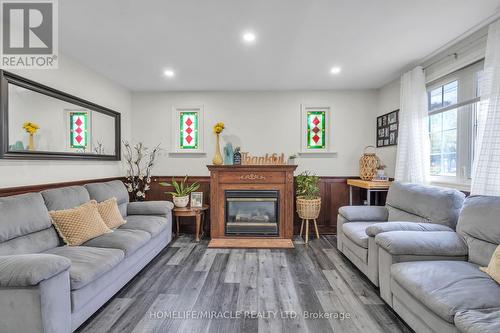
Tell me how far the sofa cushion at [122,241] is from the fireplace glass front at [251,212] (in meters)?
1.53

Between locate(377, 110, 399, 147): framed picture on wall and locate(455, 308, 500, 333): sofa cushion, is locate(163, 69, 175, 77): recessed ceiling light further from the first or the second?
locate(455, 308, 500, 333): sofa cushion

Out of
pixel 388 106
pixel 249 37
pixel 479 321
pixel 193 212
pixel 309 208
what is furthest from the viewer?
pixel 388 106

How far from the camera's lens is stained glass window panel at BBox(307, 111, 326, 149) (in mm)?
4305

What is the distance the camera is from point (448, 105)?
2.81 m

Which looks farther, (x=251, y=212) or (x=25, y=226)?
(x=251, y=212)

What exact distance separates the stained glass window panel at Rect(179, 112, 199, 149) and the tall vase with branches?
48 centimetres

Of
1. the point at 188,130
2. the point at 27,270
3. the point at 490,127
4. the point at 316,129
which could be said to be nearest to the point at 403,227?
the point at 490,127

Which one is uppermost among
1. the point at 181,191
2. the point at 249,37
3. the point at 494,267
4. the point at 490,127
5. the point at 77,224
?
the point at 249,37

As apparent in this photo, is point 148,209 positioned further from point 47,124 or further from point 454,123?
point 454,123

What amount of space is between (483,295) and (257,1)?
2.50 metres

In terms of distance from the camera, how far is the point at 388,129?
3879mm

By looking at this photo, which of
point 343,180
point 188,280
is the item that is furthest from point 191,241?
point 343,180

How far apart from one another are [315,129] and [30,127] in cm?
386

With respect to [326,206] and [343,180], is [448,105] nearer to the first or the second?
[343,180]
